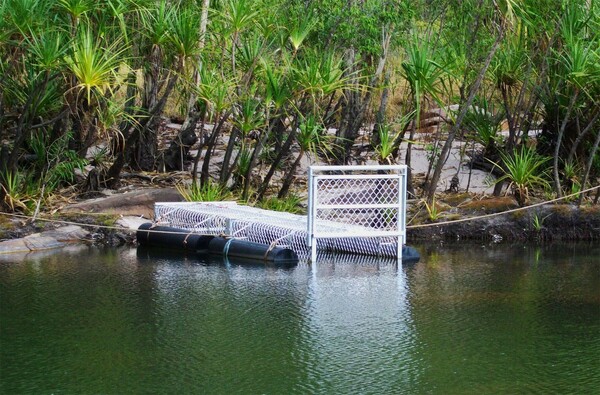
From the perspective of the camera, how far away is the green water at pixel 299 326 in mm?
6039

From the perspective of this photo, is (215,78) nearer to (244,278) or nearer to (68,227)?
(68,227)

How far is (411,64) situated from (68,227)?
441 cm

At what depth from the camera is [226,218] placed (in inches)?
434

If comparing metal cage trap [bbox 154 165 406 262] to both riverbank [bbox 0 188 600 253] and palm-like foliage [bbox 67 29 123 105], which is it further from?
palm-like foliage [bbox 67 29 123 105]

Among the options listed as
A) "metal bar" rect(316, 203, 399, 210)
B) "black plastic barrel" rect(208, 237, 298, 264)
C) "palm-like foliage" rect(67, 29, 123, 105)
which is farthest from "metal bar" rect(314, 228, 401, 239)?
"palm-like foliage" rect(67, 29, 123, 105)

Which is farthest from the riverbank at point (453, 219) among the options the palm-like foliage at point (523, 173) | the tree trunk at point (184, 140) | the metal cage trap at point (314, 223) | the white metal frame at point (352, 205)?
the tree trunk at point (184, 140)

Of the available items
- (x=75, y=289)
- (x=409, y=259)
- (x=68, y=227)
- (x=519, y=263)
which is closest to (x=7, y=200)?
(x=68, y=227)

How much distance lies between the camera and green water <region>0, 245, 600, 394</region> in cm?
604

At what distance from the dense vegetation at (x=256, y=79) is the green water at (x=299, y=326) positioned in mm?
2104

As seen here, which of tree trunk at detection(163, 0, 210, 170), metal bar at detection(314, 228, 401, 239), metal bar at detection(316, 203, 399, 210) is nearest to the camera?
metal bar at detection(316, 203, 399, 210)

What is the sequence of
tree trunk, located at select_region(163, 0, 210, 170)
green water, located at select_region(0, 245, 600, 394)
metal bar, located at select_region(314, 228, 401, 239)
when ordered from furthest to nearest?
tree trunk, located at select_region(163, 0, 210, 170) < metal bar, located at select_region(314, 228, 401, 239) < green water, located at select_region(0, 245, 600, 394)

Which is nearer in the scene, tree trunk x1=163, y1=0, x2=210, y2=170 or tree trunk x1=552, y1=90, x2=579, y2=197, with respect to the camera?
tree trunk x1=552, y1=90, x2=579, y2=197

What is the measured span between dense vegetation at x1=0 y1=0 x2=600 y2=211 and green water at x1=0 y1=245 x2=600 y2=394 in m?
2.10

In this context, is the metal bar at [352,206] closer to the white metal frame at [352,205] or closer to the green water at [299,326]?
the white metal frame at [352,205]
